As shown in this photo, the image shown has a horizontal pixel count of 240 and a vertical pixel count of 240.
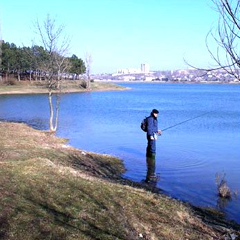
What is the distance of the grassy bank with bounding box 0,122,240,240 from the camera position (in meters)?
7.31

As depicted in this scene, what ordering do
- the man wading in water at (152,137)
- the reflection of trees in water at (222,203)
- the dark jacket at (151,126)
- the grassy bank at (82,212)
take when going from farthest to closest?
the dark jacket at (151,126) < the man wading in water at (152,137) < the reflection of trees in water at (222,203) < the grassy bank at (82,212)

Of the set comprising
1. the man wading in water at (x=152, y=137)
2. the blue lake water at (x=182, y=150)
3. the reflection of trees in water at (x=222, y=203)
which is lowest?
the blue lake water at (x=182, y=150)

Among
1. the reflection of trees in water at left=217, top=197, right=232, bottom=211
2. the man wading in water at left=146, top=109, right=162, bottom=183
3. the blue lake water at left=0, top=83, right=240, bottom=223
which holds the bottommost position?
the blue lake water at left=0, top=83, right=240, bottom=223

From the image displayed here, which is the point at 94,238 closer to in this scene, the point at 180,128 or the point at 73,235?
the point at 73,235

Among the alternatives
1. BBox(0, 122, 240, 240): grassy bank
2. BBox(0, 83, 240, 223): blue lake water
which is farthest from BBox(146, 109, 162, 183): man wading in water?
BBox(0, 122, 240, 240): grassy bank

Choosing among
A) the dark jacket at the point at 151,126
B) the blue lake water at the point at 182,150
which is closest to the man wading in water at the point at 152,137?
the dark jacket at the point at 151,126

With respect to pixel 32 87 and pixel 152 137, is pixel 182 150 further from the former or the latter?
pixel 32 87

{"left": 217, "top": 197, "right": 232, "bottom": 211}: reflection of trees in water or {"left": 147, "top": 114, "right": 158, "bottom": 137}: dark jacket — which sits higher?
{"left": 147, "top": 114, "right": 158, "bottom": 137}: dark jacket

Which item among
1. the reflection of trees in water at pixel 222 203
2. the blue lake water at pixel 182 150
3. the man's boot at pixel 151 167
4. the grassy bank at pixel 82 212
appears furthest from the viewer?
the man's boot at pixel 151 167

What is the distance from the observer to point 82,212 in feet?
27.1

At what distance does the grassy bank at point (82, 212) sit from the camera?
24.0 feet

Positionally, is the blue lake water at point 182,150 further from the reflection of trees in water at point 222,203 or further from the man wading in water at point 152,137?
the man wading in water at point 152,137

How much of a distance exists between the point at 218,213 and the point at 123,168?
624 centimetres

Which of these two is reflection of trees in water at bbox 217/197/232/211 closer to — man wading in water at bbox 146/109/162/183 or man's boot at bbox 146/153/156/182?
man's boot at bbox 146/153/156/182
